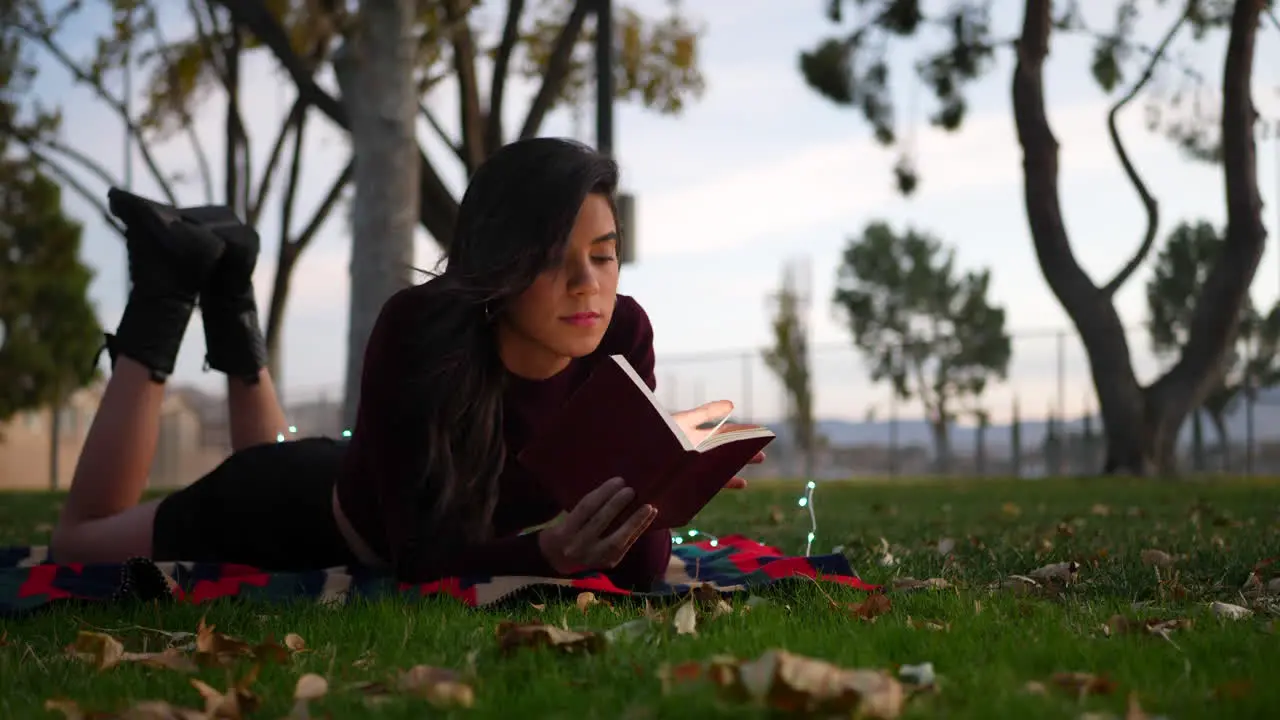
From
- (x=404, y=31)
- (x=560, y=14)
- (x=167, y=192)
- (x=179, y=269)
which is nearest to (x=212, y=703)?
(x=179, y=269)

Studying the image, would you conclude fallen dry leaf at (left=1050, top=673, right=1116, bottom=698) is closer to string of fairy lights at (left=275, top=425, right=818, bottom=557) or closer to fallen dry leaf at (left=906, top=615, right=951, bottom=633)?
fallen dry leaf at (left=906, top=615, right=951, bottom=633)

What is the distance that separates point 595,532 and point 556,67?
9382 millimetres

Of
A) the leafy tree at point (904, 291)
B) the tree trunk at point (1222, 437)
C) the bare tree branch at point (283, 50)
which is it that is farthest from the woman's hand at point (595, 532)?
the leafy tree at point (904, 291)

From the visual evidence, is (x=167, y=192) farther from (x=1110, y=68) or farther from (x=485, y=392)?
(x=485, y=392)

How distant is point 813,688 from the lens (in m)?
1.96

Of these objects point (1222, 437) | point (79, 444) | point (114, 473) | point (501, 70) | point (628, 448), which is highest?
point (501, 70)

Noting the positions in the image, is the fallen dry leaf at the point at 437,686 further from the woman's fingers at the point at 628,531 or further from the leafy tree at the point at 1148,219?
the leafy tree at the point at 1148,219

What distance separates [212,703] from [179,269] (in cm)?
257

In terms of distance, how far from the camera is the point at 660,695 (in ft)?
6.91

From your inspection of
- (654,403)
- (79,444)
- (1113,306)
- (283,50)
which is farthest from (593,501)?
(79,444)

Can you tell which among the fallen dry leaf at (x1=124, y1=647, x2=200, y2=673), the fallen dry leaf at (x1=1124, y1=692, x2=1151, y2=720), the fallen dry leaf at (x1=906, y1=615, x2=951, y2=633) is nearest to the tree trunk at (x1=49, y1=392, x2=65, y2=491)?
the fallen dry leaf at (x1=124, y1=647, x2=200, y2=673)

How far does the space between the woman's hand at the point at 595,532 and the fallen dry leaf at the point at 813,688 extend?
0.95 m

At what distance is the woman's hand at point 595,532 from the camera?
2969 millimetres

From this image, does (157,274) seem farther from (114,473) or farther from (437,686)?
(437,686)
